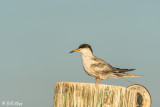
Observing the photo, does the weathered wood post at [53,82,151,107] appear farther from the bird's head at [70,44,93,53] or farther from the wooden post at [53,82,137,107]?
the bird's head at [70,44,93,53]

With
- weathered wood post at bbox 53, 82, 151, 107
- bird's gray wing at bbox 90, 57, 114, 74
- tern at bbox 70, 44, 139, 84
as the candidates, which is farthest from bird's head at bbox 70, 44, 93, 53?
weathered wood post at bbox 53, 82, 151, 107

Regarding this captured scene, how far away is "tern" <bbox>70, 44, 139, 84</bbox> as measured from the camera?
8.38m

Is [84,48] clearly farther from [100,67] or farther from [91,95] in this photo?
[91,95]

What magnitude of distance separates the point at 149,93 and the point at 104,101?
1.93 meters

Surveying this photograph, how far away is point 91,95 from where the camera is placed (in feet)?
18.7

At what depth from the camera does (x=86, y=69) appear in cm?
845

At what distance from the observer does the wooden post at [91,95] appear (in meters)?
5.70

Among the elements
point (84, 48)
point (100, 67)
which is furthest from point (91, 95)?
point (84, 48)

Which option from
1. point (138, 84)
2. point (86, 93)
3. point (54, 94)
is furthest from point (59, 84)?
point (138, 84)

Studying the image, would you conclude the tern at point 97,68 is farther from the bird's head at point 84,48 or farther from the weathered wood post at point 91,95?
the weathered wood post at point 91,95

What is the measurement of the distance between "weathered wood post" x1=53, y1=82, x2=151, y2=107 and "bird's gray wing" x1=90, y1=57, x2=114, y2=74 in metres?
2.42

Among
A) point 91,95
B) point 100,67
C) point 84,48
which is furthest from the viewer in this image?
point 84,48

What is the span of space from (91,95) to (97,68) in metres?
2.70

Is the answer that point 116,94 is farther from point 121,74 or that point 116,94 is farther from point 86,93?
point 121,74
